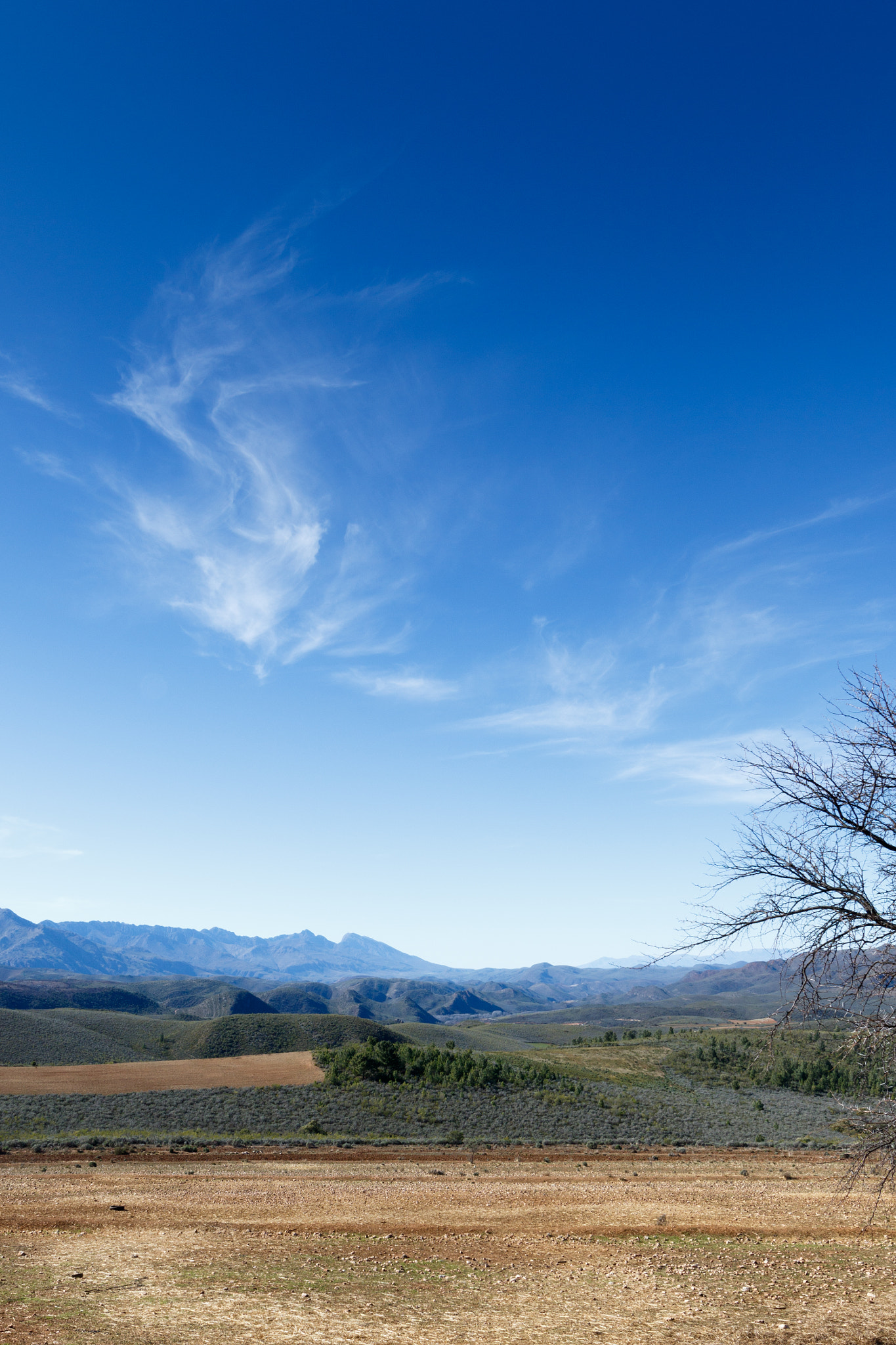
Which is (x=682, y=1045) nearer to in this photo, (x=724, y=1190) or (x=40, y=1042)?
(x=724, y=1190)

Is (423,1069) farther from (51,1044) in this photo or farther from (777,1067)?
(51,1044)

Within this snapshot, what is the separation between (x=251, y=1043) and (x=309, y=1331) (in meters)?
75.6

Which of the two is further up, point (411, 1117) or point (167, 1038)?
point (411, 1117)

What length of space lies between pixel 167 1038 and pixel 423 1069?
52767mm

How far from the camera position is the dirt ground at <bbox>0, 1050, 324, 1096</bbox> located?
45.3 metres

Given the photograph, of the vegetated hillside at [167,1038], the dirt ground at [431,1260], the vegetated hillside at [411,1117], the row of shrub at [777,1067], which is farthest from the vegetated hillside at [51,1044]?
the row of shrub at [777,1067]

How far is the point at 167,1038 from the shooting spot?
8875 cm

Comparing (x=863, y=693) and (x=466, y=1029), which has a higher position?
Result: (x=863, y=693)

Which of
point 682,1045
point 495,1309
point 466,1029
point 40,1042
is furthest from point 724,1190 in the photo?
point 466,1029

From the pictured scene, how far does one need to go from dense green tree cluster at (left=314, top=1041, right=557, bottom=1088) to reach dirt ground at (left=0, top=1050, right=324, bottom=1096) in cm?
203

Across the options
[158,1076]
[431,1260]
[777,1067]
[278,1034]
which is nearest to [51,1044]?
[278,1034]

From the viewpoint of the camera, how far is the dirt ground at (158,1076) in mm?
45281

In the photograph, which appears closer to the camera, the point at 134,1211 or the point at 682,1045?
the point at 134,1211

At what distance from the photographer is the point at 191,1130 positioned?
37.7 m
